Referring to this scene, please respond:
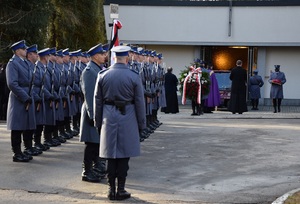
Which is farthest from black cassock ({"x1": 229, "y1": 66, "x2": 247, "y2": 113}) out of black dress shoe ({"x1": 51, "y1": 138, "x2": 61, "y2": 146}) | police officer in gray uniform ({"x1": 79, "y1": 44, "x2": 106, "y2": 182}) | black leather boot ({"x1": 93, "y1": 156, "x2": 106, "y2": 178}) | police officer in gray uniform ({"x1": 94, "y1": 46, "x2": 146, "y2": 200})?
police officer in gray uniform ({"x1": 94, "y1": 46, "x2": 146, "y2": 200})

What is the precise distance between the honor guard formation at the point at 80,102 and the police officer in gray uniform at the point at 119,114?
1 centimetres

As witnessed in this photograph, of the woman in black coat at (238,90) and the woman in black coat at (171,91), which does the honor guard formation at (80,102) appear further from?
the woman in black coat at (171,91)

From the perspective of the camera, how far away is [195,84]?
23531mm

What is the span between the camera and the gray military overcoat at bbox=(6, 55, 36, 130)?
12102mm

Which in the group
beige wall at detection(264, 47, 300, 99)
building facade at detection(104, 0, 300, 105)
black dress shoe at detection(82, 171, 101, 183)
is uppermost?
building facade at detection(104, 0, 300, 105)

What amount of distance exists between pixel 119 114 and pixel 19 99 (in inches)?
140

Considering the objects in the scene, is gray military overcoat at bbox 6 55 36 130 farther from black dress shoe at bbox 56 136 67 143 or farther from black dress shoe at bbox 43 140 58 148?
black dress shoe at bbox 56 136 67 143

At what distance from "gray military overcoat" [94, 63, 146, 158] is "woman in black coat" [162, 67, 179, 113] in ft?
53.0

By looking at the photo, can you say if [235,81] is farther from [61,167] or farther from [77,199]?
[77,199]

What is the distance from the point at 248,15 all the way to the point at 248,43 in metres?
1.42

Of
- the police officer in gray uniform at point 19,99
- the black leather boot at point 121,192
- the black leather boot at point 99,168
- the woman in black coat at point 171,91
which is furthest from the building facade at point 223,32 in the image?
the black leather boot at point 121,192

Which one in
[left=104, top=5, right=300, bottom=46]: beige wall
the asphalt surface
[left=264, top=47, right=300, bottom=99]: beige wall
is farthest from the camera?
[left=264, top=47, right=300, bottom=99]: beige wall

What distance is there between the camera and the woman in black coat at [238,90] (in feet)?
79.0

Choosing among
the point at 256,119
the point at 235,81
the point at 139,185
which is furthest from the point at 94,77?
the point at 235,81
